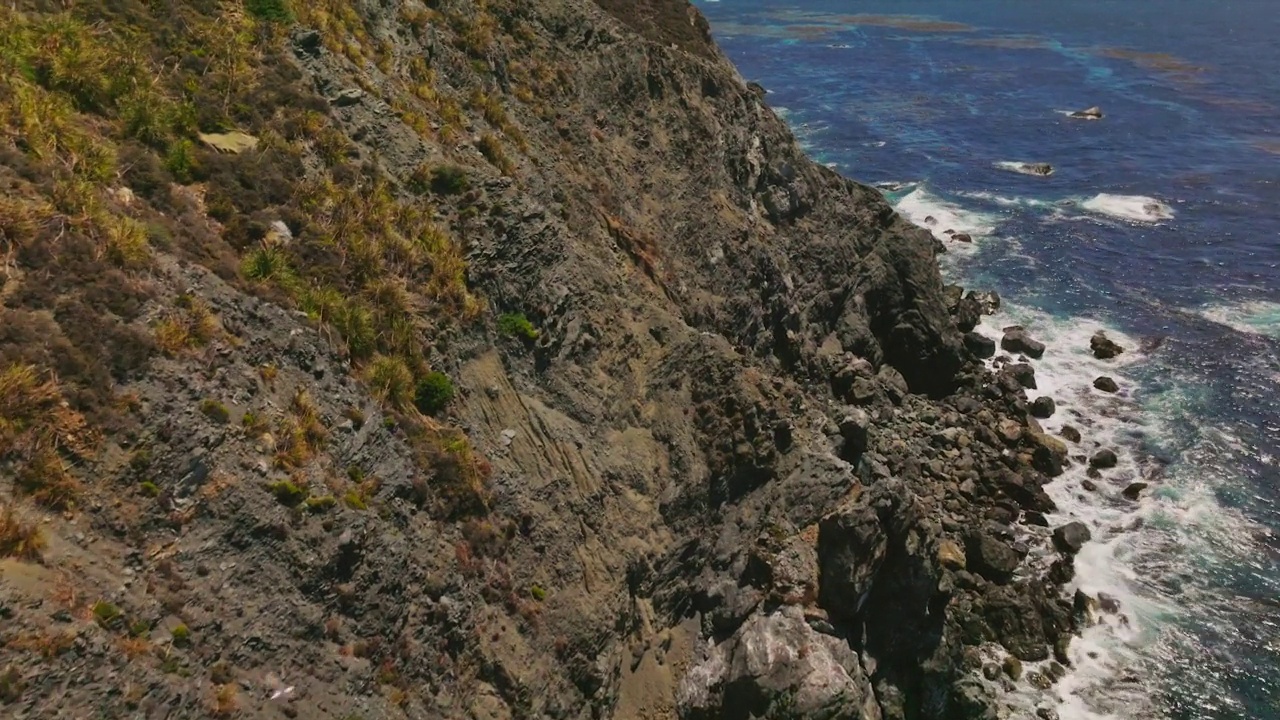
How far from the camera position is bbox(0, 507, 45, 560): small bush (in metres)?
12.1

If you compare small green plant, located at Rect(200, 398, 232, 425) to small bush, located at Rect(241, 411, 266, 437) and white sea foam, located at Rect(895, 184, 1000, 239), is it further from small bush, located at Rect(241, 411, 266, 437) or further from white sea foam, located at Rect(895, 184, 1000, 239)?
white sea foam, located at Rect(895, 184, 1000, 239)

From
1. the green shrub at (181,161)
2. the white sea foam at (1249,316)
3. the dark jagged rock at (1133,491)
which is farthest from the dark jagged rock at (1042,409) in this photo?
the green shrub at (181,161)

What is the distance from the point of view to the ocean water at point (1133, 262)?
32031 mm

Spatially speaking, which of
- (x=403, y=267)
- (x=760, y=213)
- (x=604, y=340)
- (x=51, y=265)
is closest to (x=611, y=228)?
(x=604, y=340)

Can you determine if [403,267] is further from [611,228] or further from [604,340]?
[611,228]

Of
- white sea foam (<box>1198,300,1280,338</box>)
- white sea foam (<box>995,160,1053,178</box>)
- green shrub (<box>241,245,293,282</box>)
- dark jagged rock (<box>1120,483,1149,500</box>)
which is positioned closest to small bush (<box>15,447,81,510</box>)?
green shrub (<box>241,245,293,282</box>)

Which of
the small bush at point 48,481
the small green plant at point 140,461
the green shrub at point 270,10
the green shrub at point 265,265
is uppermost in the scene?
the green shrub at point 270,10

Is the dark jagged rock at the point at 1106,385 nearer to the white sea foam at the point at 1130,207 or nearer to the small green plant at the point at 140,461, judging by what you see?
the white sea foam at the point at 1130,207

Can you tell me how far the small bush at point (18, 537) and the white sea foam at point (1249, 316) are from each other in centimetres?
6463

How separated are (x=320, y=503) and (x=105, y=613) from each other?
174 inches

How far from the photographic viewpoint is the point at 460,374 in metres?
21.5

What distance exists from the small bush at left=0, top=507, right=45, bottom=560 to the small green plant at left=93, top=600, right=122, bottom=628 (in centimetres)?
118

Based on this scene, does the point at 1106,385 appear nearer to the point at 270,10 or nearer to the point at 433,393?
the point at 433,393

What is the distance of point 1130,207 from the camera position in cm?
7312
